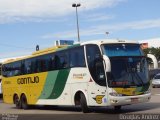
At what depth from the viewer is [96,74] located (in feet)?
60.4

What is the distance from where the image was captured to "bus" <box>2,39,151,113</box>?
17.9 meters

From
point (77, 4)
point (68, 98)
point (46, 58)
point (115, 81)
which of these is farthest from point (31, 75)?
point (77, 4)

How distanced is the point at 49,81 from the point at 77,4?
27012 mm

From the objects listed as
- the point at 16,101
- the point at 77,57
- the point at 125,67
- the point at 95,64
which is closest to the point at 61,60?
the point at 77,57

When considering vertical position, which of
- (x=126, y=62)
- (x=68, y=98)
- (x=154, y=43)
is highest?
(x=154, y=43)

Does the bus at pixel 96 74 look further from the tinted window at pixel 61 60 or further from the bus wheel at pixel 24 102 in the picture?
the bus wheel at pixel 24 102

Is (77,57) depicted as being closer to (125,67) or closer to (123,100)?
(125,67)

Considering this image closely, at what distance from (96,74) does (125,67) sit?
127cm

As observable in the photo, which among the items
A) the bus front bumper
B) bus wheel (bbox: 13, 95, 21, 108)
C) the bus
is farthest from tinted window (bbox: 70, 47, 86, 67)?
bus wheel (bbox: 13, 95, 21, 108)

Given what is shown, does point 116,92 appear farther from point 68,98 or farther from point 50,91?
point 50,91

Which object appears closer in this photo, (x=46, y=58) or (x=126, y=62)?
(x=126, y=62)

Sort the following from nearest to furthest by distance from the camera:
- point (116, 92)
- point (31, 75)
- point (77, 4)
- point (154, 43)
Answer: point (116, 92) < point (31, 75) < point (77, 4) < point (154, 43)

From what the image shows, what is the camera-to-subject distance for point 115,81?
58.7ft

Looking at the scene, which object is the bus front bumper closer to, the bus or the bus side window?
the bus
